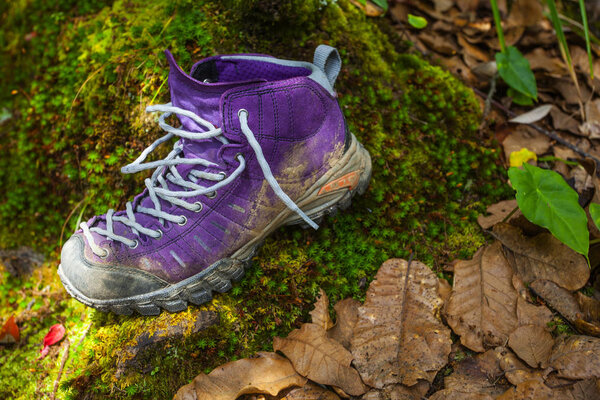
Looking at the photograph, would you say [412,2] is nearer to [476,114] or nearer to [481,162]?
[476,114]

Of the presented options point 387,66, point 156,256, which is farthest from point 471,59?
point 156,256

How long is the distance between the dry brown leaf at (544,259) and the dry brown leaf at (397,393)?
965 mm

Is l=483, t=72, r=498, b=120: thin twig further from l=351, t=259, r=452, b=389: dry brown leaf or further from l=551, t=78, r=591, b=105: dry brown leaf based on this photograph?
l=351, t=259, r=452, b=389: dry brown leaf

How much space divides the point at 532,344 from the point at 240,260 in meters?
1.61

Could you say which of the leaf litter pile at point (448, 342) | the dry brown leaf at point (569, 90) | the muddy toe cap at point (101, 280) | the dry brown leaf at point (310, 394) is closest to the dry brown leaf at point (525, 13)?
the dry brown leaf at point (569, 90)

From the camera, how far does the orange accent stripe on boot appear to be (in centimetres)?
235

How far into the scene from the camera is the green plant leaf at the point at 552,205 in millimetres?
2117

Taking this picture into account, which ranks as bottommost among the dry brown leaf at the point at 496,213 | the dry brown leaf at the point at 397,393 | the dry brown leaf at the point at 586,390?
the dry brown leaf at the point at 586,390

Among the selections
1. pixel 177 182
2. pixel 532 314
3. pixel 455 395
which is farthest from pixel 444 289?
pixel 177 182

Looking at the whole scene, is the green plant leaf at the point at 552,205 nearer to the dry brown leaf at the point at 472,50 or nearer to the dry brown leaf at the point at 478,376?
the dry brown leaf at the point at 478,376

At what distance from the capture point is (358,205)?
2646 mm

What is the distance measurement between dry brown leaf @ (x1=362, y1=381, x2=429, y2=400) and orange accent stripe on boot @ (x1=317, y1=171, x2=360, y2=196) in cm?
108

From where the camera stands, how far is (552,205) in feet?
7.27

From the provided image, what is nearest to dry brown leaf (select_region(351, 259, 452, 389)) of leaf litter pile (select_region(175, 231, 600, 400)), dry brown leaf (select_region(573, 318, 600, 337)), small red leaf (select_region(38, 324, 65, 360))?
leaf litter pile (select_region(175, 231, 600, 400))
